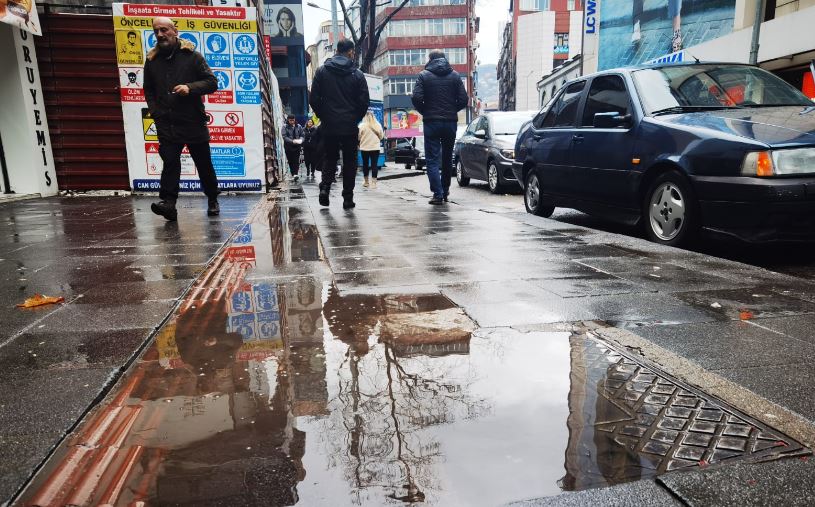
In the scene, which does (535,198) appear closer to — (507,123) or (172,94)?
(172,94)

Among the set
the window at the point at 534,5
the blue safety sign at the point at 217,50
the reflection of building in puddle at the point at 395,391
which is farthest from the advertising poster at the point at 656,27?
the window at the point at 534,5

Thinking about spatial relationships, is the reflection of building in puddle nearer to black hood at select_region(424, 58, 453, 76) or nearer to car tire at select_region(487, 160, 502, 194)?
black hood at select_region(424, 58, 453, 76)

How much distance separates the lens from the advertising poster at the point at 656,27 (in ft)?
72.0

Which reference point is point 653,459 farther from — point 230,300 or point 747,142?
point 747,142

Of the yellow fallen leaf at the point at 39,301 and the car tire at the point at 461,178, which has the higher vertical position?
the yellow fallen leaf at the point at 39,301

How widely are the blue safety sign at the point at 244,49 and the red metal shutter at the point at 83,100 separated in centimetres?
201

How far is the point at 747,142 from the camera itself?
4457mm

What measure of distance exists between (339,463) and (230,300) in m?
1.89

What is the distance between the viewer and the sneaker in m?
24.3

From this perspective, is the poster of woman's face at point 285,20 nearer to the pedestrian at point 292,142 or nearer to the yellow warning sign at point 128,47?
the pedestrian at point 292,142

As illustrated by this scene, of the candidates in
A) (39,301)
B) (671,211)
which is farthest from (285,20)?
(39,301)

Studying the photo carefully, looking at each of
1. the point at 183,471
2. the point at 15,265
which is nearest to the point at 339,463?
the point at 183,471

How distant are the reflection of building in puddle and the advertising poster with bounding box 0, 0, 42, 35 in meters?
7.59

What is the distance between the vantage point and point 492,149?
12141mm
